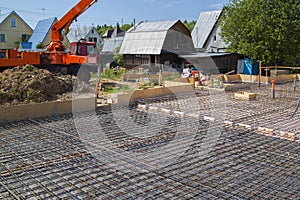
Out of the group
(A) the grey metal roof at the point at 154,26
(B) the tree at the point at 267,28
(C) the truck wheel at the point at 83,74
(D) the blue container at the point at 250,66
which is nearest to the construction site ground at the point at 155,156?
(C) the truck wheel at the point at 83,74

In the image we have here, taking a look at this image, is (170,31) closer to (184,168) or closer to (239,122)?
(239,122)

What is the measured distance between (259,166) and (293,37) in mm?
11499

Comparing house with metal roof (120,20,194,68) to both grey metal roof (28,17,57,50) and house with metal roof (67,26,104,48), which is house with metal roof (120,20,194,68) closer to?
grey metal roof (28,17,57,50)

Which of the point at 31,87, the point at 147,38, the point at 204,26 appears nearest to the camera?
the point at 31,87

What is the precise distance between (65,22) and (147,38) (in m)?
7.99

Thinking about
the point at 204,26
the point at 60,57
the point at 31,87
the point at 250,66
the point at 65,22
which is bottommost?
the point at 31,87

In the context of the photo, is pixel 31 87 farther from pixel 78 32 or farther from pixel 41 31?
pixel 78 32

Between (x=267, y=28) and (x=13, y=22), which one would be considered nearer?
(x=267, y=28)

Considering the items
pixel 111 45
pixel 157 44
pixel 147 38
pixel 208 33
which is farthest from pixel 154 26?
pixel 111 45

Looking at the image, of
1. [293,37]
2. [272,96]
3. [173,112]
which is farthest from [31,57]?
[293,37]

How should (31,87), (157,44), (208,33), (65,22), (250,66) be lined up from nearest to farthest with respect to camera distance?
(31,87), (65,22), (250,66), (157,44), (208,33)

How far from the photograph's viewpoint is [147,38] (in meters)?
17.8

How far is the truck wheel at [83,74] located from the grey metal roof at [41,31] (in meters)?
13.1

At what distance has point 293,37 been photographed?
13.7 m
